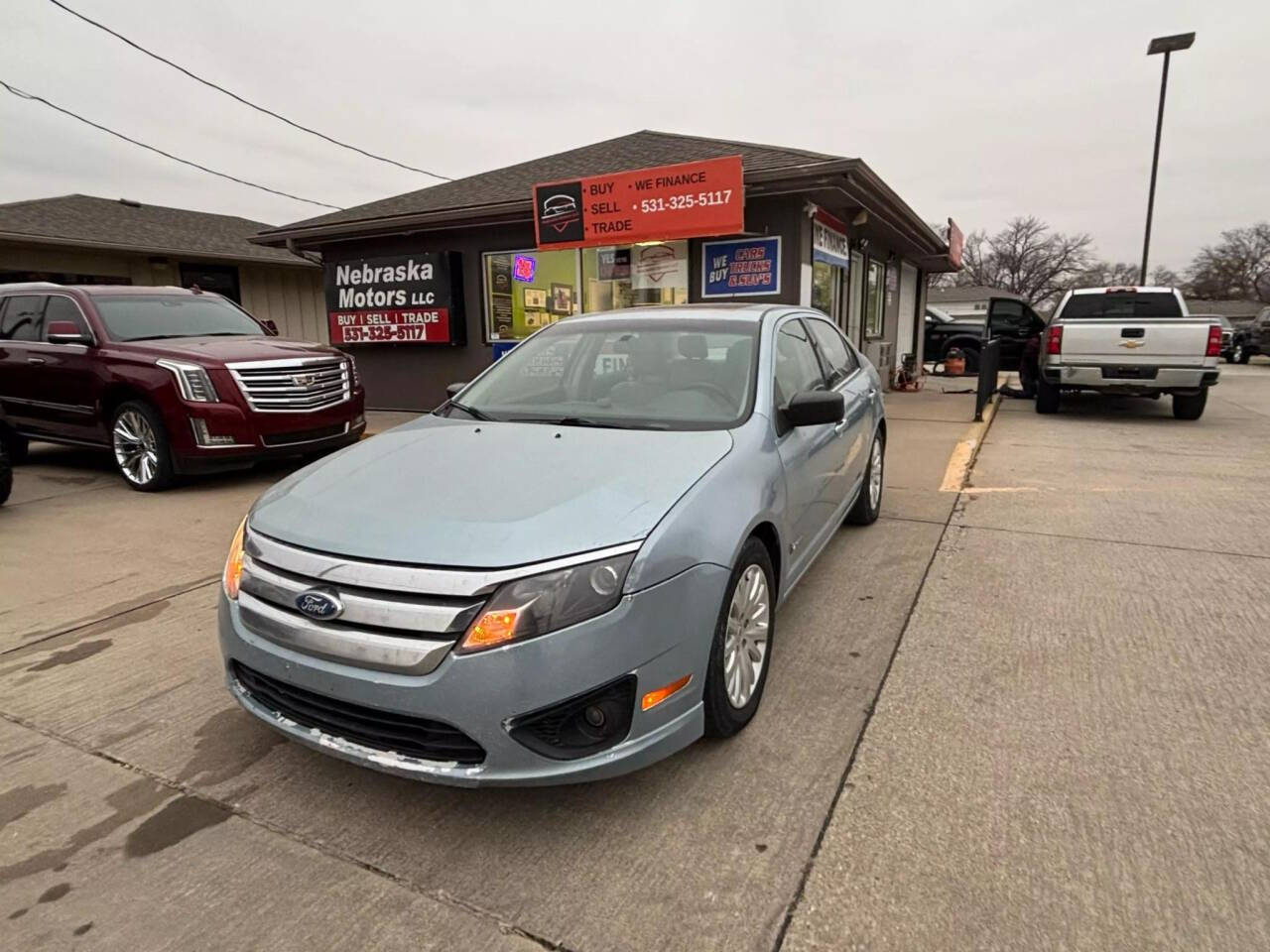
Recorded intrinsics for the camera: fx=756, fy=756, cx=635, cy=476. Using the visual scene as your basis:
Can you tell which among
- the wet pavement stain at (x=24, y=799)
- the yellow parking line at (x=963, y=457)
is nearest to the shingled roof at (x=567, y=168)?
the yellow parking line at (x=963, y=457)

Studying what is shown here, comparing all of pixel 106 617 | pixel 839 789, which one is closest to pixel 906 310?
pixel 839 789

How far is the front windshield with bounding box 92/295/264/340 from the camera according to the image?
22.5 feet

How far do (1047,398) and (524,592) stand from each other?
1075cm

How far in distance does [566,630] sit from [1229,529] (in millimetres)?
5009

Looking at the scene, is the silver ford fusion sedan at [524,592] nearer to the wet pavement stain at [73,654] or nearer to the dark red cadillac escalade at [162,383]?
the wet pavement stain at [73,654]

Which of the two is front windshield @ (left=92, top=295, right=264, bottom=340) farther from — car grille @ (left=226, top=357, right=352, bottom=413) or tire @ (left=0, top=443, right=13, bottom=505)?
tire @ (left=0, top=443, right=13, bottom=505)

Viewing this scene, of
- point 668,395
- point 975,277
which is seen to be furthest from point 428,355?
point 975,277

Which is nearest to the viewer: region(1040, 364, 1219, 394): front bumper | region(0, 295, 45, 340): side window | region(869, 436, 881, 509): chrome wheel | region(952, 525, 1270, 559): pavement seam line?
region(952, 525, 1270, 559): pavement seam line

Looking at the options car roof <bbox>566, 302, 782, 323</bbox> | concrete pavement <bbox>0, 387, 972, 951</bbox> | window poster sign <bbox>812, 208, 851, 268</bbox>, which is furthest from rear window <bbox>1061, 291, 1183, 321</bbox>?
concrete pavement <bbox>0, 387, 972, 951</bbox>

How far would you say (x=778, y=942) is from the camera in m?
1.81

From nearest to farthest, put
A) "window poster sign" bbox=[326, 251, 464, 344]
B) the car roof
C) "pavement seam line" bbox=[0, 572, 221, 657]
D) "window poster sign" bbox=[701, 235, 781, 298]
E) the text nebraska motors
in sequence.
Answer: "pavement seam line" bbox=[0, 572, 221, 657] < the car roof < "window poster sign" bbox=[701, 235, 781, 298] < "window poster sign" bbox=[326, 251, 464, 344] < the text nebraska motors

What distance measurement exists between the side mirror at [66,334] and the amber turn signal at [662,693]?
6839mm

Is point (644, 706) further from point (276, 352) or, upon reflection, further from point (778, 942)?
point (276, 352)

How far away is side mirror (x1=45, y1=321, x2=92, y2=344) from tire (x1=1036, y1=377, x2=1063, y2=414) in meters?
11.2
